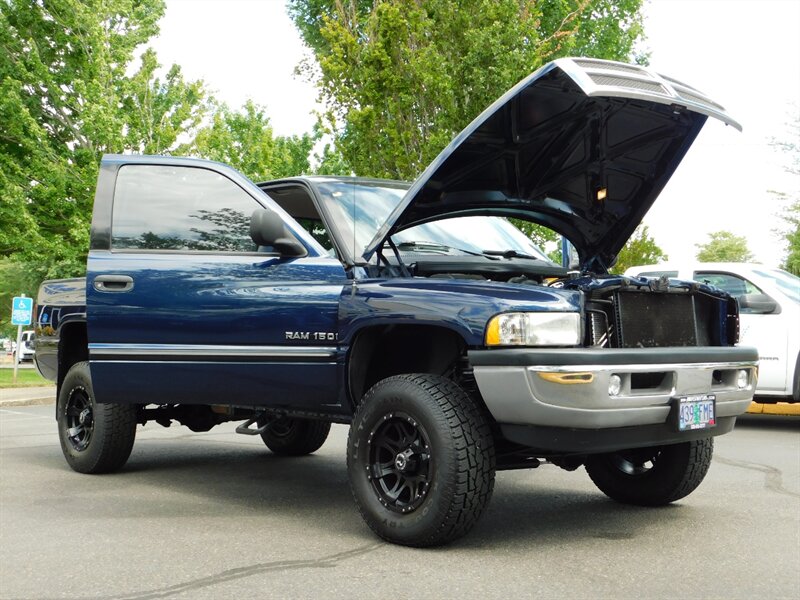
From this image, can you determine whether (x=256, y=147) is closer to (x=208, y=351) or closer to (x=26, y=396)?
(x=26, y=396)

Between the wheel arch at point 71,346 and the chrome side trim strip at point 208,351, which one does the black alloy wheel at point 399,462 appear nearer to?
the chrome side trim strip at point 208,351

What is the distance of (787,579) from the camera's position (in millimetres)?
3982

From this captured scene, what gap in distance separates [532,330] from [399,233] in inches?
55.9

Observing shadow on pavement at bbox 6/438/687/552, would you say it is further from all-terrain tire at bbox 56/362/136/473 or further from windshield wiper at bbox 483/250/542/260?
windshield wiper at bbox 483/250/542/260

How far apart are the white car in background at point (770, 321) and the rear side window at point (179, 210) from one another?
538 cm

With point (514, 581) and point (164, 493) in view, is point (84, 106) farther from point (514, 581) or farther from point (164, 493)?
point (514, 581)

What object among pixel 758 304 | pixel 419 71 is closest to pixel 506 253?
pixel 758 304

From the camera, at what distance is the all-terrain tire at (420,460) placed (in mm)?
4277

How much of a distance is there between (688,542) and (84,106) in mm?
19943

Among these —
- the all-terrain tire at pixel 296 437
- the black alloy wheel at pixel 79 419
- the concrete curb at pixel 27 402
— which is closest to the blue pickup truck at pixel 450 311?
the black alloy wheel at pixel 79 419

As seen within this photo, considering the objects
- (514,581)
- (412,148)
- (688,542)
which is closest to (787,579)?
(688,542)

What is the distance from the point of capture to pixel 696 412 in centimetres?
454

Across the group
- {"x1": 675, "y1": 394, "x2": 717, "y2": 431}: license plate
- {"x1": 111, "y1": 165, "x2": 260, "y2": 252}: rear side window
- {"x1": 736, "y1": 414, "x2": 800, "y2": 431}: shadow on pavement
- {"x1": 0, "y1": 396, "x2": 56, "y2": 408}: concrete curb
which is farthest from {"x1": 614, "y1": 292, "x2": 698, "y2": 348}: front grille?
{"x1": 0, "y1": 396, "x2": 56, "y2": 408}: concrete curb

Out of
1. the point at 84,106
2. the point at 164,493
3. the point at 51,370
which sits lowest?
the point at 164,493
